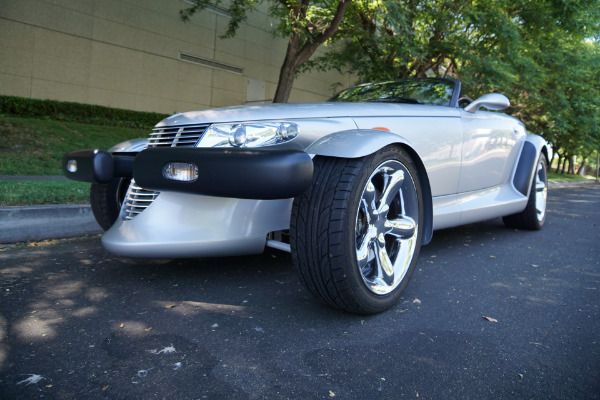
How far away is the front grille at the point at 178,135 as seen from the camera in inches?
90.7

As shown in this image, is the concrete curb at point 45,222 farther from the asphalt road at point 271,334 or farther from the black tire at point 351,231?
the black tire at point 351,231

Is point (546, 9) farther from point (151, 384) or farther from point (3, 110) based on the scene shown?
point (3, 110)

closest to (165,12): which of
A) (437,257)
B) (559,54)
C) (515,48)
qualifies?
(515,48)

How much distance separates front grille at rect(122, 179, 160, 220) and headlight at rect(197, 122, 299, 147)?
41 centimetres

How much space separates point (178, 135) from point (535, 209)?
384 cm

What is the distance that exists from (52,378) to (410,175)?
1.86m

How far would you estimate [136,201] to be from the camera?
7.87 ft

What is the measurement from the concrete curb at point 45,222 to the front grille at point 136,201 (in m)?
1.68

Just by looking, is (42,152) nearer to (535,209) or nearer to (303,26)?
(303,26)

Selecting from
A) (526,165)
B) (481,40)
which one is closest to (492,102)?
(526,165)

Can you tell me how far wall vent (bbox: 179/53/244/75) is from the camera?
15094mm

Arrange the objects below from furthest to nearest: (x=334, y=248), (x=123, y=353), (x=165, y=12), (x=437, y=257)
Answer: (x=165, y=12)
(x=437, y=257)
(x=334, y=248)
(x=123, y=353)

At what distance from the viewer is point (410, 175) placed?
2.39 metres

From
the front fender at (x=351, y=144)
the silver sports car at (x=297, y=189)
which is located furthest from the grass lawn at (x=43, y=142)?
the front fender at (x=351, y=144)
